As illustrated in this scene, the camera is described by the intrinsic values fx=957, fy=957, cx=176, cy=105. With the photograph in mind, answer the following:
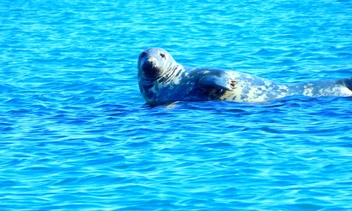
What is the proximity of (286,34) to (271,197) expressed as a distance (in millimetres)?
15700

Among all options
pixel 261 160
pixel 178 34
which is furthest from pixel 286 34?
pixel 261 160

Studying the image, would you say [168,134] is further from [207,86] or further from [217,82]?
[207,86]

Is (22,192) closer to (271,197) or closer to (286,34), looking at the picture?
(271,197)

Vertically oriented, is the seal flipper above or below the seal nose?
below

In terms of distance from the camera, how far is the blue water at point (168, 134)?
343 inches

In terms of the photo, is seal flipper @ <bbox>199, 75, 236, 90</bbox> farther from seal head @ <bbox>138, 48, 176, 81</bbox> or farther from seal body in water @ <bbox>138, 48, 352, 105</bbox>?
seal head @ <bbox>138, 48, 176, 81</bbox>

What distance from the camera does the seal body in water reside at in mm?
13516

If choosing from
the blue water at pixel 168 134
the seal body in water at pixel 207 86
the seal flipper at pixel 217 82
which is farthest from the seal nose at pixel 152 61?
the seal flipper at pixel 217 82

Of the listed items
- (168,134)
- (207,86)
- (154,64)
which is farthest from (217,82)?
(168,134)

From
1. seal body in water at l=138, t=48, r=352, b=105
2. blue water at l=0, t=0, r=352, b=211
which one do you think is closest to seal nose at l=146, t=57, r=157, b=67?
seal body in water at l=138, t=48, r=352, b=105

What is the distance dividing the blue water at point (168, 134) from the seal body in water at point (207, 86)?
297mm

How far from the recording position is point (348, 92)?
13750mm

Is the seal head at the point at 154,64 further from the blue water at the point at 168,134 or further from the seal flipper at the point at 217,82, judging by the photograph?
the seal flipper at the point at 217,82

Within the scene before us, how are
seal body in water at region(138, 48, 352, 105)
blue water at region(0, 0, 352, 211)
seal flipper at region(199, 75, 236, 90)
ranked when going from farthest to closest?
seal body in water at region(138, 48, 352, 105)
seal flipper at region(199, 75, 236, 90)
blue water at region(0, 0, 352, 211)
